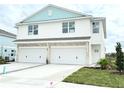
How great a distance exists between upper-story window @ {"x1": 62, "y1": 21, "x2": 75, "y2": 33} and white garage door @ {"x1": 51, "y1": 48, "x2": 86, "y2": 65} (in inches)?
92.1

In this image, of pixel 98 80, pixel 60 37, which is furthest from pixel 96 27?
pixel 98 80

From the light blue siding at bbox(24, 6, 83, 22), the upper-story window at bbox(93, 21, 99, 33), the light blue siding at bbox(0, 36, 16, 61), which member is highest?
the light blue siding at bbox(24, 6, 83, 22)

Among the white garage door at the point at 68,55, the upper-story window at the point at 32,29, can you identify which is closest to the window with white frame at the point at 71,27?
the white garage door at the point at 68,55

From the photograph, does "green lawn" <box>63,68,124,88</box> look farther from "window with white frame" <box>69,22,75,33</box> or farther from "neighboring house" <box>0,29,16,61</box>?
"neighboring house" <box>0,29,16,61</box>

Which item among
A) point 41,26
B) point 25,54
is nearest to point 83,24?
point 41,26

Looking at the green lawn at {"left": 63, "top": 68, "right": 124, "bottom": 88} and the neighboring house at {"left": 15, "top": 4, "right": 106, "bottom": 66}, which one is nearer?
the green lawn at {"left": 63, "top": 68, "right": 124, "bottom": 88}

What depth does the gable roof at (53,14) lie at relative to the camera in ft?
69.5

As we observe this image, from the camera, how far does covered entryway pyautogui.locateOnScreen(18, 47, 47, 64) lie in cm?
2229

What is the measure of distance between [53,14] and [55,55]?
563 centimetres

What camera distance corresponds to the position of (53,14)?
885 inches

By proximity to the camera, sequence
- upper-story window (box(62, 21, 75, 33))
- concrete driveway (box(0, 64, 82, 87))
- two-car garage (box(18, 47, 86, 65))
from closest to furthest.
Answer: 1. concrete driveway (box(0, 64, 82, 87))
2. two-car garage (box(18, 47, 86, 65))
3. upper-story window (box(62, 21, 75, 33))

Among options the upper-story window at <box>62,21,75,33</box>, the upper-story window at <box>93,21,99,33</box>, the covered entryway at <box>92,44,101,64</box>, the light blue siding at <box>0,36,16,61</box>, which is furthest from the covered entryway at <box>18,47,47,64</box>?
the upper-story window at <box>93,21,99,33</box>

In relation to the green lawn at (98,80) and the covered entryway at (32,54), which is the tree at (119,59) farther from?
the covered entryway at (32,54)

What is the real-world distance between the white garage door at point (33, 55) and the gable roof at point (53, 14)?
14.0ft
